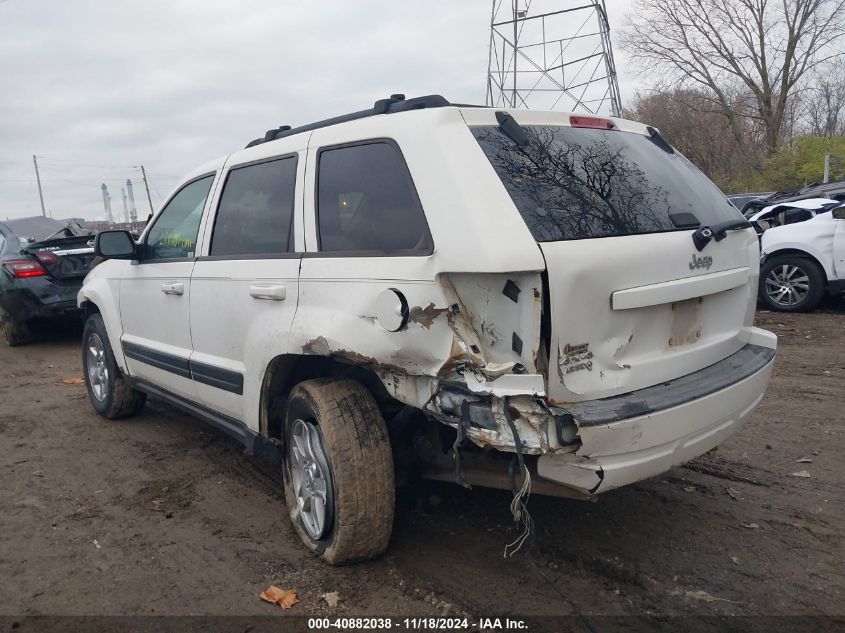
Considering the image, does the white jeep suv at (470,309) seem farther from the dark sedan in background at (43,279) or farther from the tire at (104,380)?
the dark sedan in background at (43,279)

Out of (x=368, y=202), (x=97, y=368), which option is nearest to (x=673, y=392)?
(x=368, y=202)

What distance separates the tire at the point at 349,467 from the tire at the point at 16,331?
757cm

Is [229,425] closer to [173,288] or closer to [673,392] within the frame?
[173,288]

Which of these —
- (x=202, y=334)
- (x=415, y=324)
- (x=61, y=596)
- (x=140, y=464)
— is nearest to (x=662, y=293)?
(x=415, y=324)

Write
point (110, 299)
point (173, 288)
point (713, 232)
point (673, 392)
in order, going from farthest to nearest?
point (110, 299) → point (173, 288) → point (713, 232) → point (673, 392)

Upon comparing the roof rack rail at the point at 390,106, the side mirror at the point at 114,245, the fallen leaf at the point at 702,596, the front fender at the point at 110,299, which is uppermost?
the roof rack rail at the point at 390,106

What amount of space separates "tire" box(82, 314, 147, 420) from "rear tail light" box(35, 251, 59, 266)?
3.58 metres

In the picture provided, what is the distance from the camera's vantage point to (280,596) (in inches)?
118

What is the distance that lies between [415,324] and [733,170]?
32.2 meters

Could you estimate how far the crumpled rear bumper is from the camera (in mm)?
2508

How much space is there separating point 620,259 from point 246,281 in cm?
192

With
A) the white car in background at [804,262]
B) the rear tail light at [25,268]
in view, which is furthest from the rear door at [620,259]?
the rear tail light at [25,268]

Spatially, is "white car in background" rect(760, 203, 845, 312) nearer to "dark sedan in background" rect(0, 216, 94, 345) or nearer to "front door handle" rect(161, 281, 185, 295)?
"front door handle" rect(161, 281, 185, 295)

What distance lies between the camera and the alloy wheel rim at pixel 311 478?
124 inches
